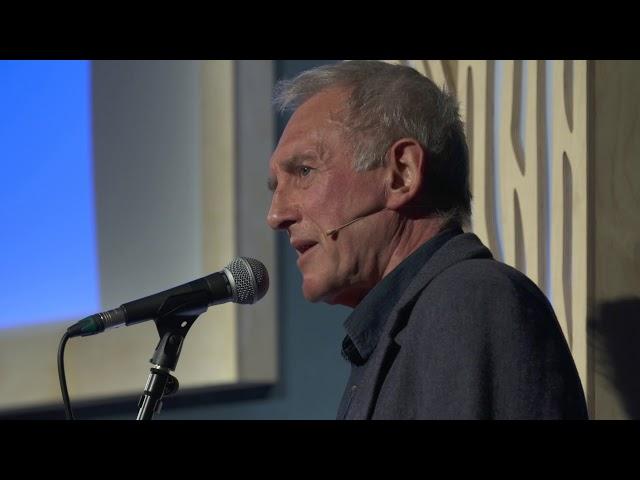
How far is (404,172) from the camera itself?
2.17 m

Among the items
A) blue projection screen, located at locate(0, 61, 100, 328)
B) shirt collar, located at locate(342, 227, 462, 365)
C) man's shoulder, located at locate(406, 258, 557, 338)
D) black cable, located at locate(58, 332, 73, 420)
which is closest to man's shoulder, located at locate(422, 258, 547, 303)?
man's shoulder, located at locate(406, 258, 557, 338)

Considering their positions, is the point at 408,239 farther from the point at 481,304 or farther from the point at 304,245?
the point at 481,304

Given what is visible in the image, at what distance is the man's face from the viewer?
2.17 metres

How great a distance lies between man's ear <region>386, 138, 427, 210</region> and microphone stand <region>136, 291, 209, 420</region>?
47 cm

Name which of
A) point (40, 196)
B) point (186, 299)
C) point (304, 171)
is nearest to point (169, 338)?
point (186, 299)

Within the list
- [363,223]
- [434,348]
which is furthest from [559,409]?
[363,223]

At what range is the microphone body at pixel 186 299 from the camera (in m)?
1.90

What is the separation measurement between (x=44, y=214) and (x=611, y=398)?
2158 millimetres

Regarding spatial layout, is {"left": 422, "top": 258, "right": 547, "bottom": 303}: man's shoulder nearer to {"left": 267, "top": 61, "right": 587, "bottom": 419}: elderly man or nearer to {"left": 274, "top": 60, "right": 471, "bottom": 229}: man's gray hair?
{"left": 267, "top": 61, "right": 587, "bottom": 419}: elderly man

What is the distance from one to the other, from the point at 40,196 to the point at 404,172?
83.8 inches

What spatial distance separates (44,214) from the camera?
12.9 ft

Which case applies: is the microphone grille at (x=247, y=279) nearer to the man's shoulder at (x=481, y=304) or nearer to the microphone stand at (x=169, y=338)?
the microphone stand at (x=169, y=338)

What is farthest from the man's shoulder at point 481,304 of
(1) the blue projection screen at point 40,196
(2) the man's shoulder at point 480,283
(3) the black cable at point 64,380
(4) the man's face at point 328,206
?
(1) the blue projection screen at point 40,196
